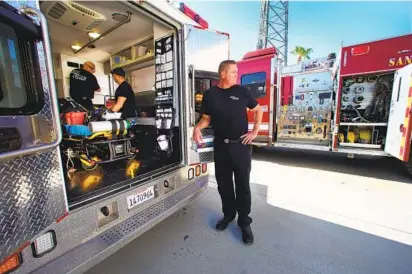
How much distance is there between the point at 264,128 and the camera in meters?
5.22

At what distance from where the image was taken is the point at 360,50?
3895 millimetres

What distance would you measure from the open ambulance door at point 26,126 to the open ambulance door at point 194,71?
145 centimetres

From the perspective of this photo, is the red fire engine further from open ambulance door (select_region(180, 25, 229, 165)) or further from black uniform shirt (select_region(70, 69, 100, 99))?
black uniform shirt (select_region(70, 69, 100, 99))

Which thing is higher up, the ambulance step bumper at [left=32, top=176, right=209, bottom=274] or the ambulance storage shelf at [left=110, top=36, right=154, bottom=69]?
the ambulance storage shelf at [left=110, top=36, right=154, bottom=69]

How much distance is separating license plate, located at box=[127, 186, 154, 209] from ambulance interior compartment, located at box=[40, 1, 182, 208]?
0.12 m

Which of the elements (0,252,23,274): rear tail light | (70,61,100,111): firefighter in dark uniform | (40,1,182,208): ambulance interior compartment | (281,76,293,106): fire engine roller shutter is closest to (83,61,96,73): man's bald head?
(70,61,100,111): firefighter in dark uniform

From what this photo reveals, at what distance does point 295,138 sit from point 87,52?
557 centimetres

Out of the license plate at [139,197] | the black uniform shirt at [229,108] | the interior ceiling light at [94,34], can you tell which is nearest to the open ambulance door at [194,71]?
the black uniform shirt at [229,108]

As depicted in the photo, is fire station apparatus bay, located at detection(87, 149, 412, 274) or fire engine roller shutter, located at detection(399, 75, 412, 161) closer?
fire station apparatus bay, located at detection(87, 149, 412, 274)

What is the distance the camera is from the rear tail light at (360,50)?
Result: 3830 millimetres

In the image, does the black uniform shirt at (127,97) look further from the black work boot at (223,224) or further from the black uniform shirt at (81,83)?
the black work boot at (223,224)

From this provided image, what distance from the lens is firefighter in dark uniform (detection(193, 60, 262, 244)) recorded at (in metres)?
1.99

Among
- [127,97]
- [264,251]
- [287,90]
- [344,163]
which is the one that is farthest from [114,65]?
[344,163]

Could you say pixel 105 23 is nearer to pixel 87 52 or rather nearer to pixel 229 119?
pixel 87 52
